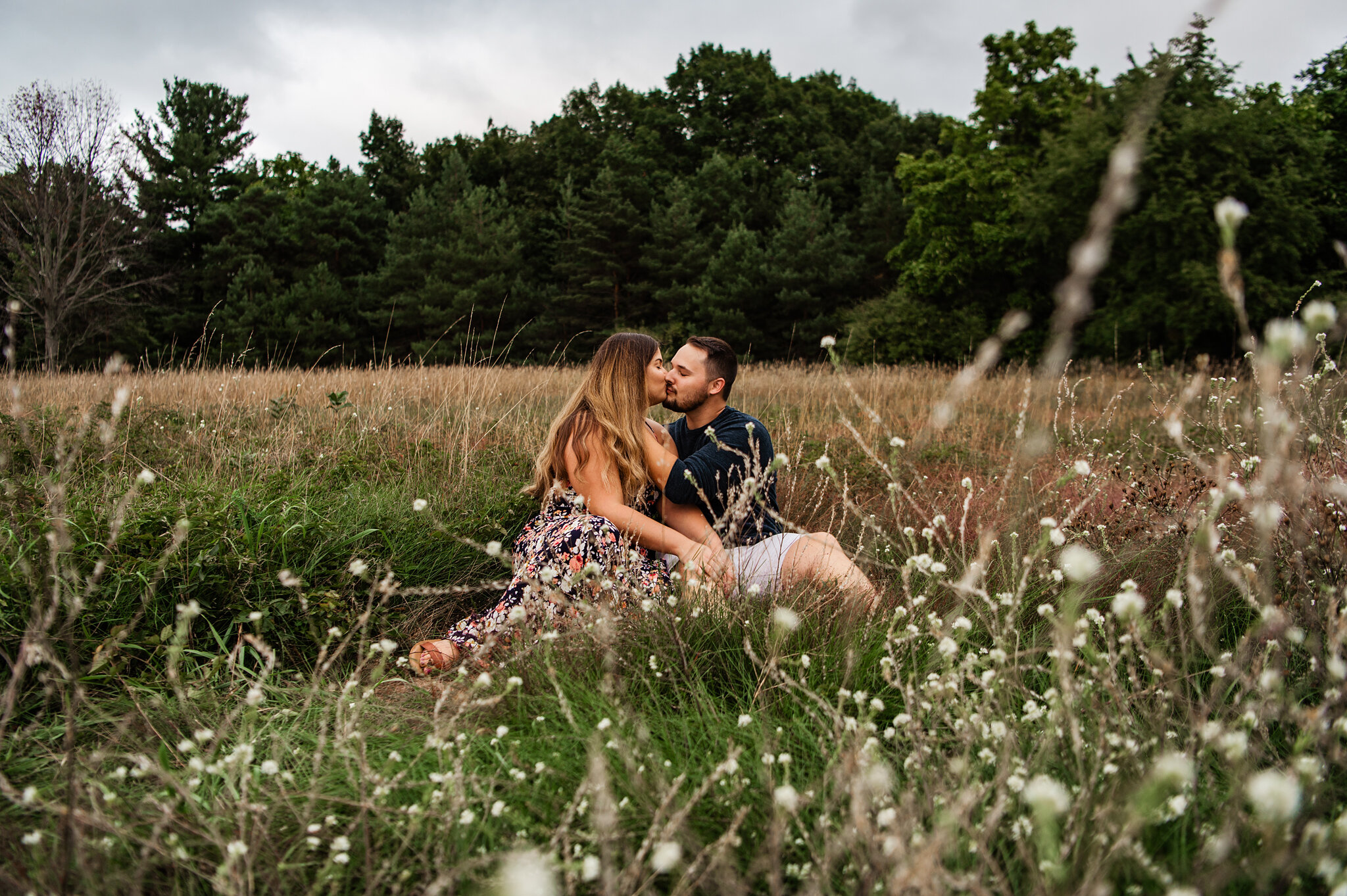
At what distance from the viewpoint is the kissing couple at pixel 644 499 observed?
3039 mm

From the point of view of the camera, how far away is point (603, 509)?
356cm

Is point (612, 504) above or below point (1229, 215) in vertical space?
below

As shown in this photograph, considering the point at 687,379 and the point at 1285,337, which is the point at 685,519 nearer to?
the point at 687,379

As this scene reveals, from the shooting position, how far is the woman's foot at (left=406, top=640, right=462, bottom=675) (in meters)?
2.92

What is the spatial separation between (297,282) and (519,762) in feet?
103

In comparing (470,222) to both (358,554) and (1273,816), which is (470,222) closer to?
(358,554)

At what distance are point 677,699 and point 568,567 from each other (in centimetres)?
113

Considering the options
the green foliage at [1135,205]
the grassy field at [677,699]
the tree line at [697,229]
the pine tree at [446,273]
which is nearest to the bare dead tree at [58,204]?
the tree line at [697,229]

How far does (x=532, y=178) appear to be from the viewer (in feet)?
131

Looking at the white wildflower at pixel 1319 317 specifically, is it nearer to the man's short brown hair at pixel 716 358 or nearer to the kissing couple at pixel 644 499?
the kissing couple at pixel 644 499

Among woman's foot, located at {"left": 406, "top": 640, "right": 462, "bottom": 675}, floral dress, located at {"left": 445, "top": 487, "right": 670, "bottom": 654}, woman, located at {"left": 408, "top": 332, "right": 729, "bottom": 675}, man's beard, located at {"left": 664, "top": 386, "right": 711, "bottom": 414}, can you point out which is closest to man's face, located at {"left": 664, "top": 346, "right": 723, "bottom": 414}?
man's beard, located at {"left": 664, "top": 386, "right": 711, "bottom": 414}

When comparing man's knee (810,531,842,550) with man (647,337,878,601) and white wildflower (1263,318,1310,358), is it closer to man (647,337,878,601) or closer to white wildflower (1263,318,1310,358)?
man (647,337,878,601)

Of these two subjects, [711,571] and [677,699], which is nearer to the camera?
[677,699]

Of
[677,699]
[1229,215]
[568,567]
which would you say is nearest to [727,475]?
[568,567]
